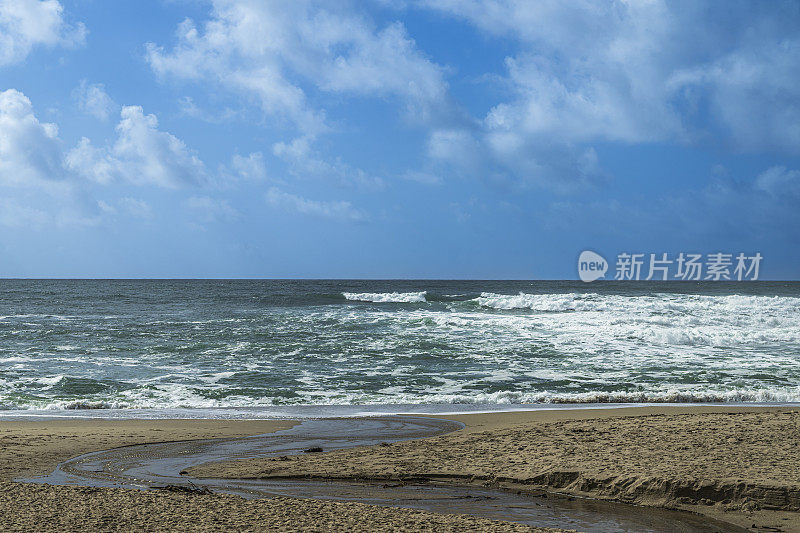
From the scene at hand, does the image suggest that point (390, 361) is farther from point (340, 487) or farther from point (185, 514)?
point (185, 514)

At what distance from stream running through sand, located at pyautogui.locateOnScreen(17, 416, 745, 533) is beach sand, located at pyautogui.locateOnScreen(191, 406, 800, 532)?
0.21 metres

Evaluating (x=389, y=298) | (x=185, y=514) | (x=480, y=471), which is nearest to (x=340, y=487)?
(x=480, y=471)

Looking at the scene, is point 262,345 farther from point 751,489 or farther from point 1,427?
point 751,489

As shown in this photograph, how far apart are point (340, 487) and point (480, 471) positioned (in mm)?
1259

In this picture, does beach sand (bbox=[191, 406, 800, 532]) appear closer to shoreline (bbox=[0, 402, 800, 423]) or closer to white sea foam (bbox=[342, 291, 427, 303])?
shoreline (bbox=[0, 402, 800, 423])

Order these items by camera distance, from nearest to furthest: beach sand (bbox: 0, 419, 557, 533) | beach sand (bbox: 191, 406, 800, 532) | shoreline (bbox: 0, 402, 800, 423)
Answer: beach sand (bbox: 0, 419, 557, 533), beach sand (bbox: 191, 406, 800, 532), shoreline (bbox: 0, 402, 800, 423)

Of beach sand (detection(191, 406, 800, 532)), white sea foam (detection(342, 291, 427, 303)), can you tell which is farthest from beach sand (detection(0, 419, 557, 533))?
white sea foam (detection(342, 291, 427, 303))

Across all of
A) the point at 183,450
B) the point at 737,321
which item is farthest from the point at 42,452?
the point at 737,321

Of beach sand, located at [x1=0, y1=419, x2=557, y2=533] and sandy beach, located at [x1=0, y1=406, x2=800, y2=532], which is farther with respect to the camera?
sandy beach, located at [x1=0, y1=406, x2=800, y2=532]

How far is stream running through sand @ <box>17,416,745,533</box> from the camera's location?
4480 millimetres

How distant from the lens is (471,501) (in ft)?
16.2

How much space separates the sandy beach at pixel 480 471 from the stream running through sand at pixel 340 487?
0.68 ft

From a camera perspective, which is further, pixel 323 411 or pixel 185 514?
pixel 323 411

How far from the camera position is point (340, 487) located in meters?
5.33
